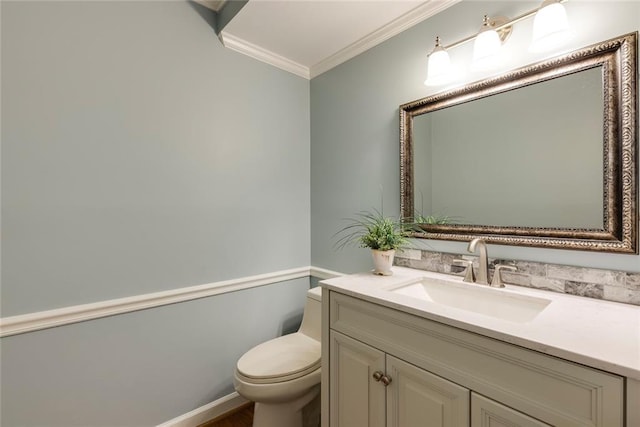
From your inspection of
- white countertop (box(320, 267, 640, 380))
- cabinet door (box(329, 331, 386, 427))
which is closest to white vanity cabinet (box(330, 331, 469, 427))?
cabinet door (box(329, 331, 386, 427))

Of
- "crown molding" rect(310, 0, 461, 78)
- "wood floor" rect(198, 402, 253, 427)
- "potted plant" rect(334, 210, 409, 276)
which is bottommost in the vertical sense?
"wood floor" rect(198, 402, 253, 427)

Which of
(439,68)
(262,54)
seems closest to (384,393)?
(439,68)

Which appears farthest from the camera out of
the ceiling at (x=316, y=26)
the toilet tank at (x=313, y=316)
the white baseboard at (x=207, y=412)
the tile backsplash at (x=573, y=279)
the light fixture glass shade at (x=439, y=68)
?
the toilet tank at (x=313, y=316)

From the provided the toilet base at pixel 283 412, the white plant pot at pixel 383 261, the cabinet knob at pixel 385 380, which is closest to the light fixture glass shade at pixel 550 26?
the white plant pot at pixel 383 261

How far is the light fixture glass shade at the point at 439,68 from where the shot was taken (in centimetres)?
129

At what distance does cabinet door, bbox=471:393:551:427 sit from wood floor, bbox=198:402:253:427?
1396 mm

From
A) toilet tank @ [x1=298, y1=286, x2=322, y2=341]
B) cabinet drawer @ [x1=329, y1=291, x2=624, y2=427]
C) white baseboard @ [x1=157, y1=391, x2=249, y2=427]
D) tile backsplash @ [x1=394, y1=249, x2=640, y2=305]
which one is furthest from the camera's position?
toilet tank @ [x1=298, y1=286, x2=322, y2=341]

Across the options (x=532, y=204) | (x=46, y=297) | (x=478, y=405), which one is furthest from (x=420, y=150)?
(x=46, y=297)

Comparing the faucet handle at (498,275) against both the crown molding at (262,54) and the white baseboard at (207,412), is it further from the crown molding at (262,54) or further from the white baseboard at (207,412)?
the crown molding at (262,54)

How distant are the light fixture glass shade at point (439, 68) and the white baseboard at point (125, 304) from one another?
129 cm

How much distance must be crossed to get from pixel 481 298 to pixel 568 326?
36 cm

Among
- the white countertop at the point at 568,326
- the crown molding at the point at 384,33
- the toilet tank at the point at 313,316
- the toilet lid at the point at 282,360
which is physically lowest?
the toilet lid at the point at 282,360

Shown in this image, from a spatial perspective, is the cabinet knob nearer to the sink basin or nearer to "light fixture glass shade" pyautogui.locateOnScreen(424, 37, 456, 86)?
the sink basin

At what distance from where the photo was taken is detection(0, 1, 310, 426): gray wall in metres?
1.16
